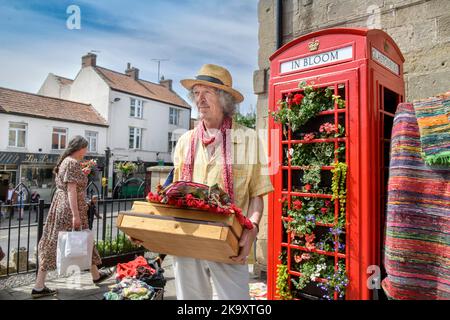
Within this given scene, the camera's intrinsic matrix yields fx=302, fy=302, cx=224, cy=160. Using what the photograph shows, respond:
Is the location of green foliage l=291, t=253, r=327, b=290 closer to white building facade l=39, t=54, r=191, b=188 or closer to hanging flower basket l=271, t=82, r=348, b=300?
hanging flower basket l=271, t=82, r=348, b=300

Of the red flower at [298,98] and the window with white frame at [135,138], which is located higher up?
the window with white frame at [135,138]

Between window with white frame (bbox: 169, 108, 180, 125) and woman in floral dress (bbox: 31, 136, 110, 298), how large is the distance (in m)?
23.8

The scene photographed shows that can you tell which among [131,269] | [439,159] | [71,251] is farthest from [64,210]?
[439,159]

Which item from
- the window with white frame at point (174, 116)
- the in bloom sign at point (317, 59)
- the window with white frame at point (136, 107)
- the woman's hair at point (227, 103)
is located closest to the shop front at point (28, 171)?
the window with white frame at point (136, 107)

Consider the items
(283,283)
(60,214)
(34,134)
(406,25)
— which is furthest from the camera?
(34,134)

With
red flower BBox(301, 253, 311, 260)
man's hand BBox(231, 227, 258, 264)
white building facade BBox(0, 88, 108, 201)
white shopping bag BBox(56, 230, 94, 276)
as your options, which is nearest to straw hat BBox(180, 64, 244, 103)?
man's hand BBox(231, 227, 258, 264)

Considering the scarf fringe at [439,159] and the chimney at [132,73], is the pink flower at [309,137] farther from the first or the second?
the chimney at [132,73]

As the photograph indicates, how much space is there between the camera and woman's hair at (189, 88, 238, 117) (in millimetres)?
2069

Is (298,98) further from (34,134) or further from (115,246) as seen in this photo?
(34,134)

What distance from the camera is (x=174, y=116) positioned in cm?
2759

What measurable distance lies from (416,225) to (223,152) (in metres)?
1.45

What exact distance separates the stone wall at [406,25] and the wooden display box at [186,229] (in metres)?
2.73

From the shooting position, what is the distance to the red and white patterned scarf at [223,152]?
1938mm

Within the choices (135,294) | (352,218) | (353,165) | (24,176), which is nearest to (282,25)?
(353,165)
